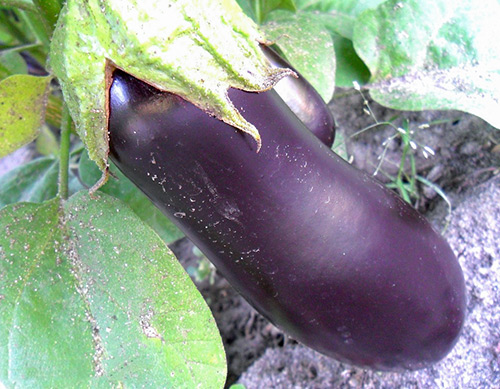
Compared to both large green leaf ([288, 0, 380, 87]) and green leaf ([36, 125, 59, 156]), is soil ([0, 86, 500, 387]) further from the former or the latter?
green leaf ([36, 125, 59, 156])

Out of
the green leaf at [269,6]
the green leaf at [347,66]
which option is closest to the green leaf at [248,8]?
the green leaf at [269,6]

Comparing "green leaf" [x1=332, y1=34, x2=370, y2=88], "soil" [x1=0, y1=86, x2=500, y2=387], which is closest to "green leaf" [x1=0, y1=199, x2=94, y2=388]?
"soil" [x1=0, y1=86, x2=500, y2=387]

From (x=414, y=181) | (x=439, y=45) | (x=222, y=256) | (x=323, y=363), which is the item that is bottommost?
(x=323, y=363)

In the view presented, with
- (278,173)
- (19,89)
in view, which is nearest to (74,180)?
(19,89)

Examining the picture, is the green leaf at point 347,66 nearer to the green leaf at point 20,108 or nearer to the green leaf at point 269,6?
the green leaf at point 269,6

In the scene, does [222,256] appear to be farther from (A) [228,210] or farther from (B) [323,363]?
(B) [323,363]

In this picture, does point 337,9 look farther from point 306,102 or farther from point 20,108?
point 20,108
